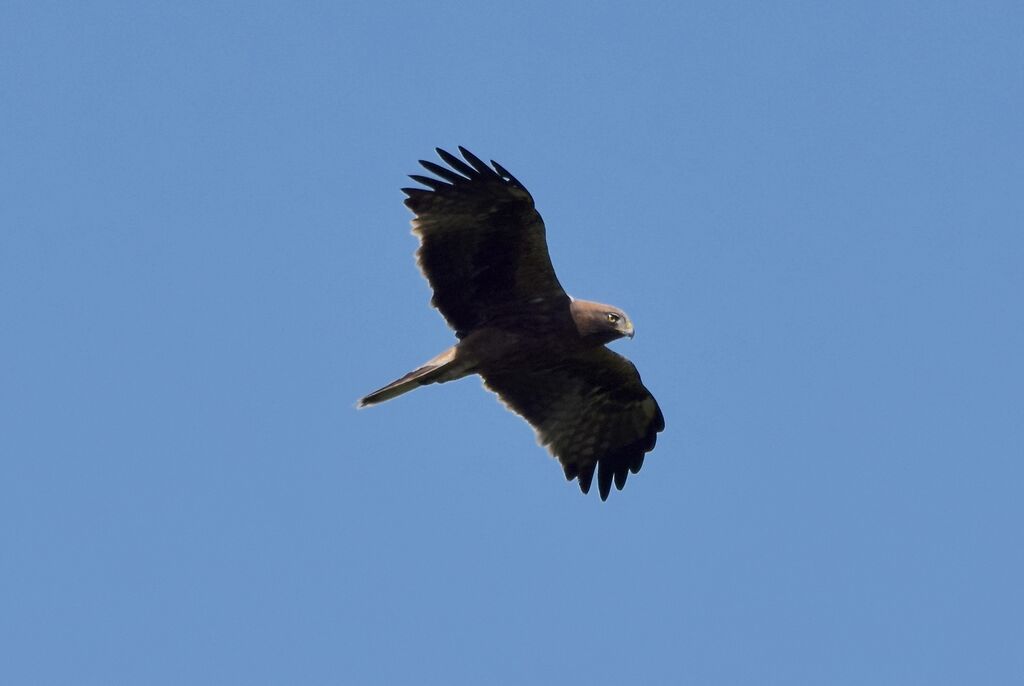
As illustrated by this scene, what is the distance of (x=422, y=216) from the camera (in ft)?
40.0

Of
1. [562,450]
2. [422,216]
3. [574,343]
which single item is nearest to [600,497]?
[562,450]

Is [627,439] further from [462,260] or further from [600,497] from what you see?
[462,260]

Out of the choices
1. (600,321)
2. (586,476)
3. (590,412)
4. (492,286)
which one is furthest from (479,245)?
(586,476)

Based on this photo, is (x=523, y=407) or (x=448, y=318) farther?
(x=523, y=407)

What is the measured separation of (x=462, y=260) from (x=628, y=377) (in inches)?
76.9

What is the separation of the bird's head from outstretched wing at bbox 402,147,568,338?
0.15 m

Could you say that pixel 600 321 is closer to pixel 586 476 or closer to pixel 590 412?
pixel 590 412

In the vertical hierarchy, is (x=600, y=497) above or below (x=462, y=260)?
below

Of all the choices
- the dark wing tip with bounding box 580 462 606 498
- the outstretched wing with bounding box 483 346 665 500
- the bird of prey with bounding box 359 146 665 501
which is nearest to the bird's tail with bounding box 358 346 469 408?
the bird of prey with bounding box 359 146 665 501

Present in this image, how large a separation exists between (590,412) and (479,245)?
2.13 meters

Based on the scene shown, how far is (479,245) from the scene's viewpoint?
12211 mm

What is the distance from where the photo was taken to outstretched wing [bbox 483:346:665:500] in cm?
1333

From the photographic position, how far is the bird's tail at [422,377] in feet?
39.9

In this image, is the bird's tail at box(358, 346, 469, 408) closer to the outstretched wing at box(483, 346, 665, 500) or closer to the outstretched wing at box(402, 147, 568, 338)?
the outstretched wing at box(402, 147, 568, 338)
